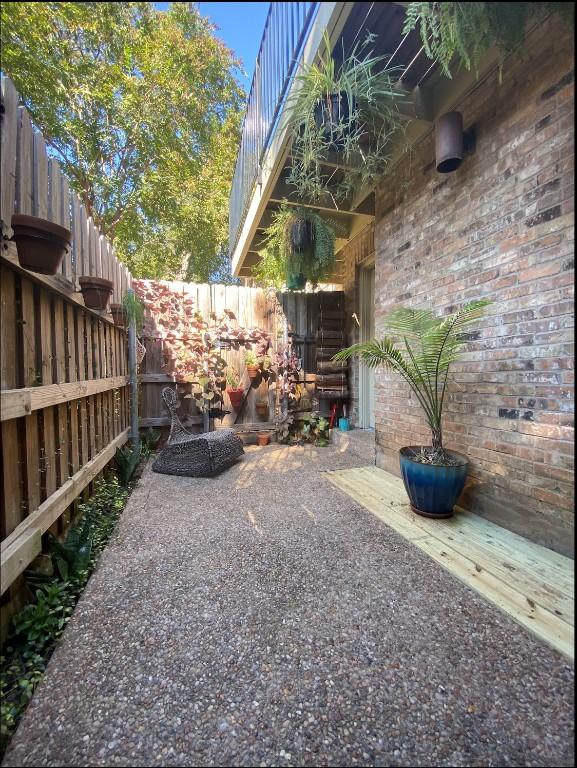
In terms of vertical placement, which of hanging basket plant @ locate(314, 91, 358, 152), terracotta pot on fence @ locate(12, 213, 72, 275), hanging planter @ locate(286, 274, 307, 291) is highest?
hanging basket plant @ locate(314, 91, 358, 152)

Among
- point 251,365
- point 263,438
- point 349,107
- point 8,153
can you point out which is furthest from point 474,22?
point 263,438

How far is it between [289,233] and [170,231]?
4719mm

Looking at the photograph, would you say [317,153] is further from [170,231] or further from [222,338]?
[170,231]

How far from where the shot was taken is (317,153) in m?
2.34

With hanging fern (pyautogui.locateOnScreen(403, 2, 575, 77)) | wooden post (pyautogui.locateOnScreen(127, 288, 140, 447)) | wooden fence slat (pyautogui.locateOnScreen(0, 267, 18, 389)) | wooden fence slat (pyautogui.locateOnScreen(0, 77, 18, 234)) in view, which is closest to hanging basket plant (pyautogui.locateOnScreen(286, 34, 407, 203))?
hanging fern (pyautogui.locateOnScreen(403, 2, 575, 77))

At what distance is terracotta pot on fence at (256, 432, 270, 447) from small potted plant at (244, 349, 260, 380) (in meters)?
0.78

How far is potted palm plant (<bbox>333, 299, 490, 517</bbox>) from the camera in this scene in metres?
2.01

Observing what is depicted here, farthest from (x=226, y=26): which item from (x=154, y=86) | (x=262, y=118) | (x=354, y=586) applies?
(x=262, y=118)

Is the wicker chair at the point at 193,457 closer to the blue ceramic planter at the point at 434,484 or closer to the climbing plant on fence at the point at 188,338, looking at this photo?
the climbing plant on fence at the point at 188,338

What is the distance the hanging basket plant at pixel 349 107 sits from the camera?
1872 millimetres

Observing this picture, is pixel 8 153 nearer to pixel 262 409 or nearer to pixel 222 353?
pixel 222 353

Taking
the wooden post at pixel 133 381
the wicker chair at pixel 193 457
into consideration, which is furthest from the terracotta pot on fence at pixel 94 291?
the wooden post at pixel 133 381

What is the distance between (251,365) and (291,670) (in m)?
3.64

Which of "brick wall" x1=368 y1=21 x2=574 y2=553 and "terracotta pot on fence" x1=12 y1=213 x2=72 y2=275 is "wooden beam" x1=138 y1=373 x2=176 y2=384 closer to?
"terracotta pot on fence" x1=12 y1=213 x2=72 y2=275
